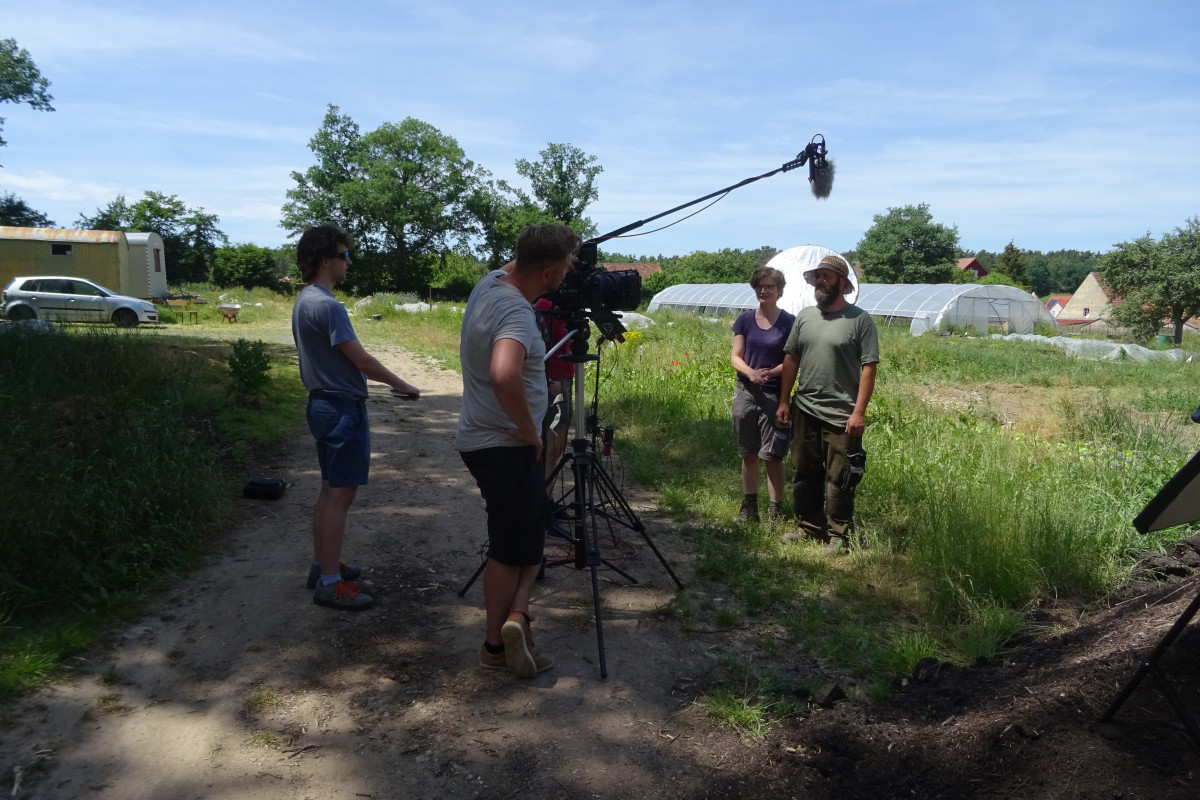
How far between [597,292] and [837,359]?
1754 millimetres

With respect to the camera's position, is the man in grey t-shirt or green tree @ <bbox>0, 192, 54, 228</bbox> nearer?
the man in grey t-shirt

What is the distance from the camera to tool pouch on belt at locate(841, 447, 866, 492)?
4820mm

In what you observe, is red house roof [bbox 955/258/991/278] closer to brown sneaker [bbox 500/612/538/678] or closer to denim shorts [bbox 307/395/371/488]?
denim shorts [bbox 307/395/371/488]

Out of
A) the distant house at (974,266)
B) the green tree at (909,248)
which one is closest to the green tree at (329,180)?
the green tree at (909,248)

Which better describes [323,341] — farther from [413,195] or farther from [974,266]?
[974,266]

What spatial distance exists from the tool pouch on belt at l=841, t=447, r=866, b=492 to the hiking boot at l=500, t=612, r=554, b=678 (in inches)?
93.1

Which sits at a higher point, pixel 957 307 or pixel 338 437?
pixel 957 307

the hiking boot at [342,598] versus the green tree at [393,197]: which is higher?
the green tree at [393,197]

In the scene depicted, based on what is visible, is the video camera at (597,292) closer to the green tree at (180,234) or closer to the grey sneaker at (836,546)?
the grey sneaker at (836,546)

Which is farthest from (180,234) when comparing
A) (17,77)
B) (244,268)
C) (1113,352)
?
(1113,352)

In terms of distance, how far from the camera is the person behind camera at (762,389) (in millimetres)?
5375

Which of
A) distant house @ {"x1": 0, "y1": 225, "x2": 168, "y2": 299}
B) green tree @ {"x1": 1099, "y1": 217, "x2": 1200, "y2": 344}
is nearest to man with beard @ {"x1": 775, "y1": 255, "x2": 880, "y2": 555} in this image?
distant house @ {"x1": 0, "y1": 225, "x2": 168, "y2": 299}

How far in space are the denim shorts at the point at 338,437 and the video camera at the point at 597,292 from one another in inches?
47.2

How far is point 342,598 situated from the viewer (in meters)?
4.07
